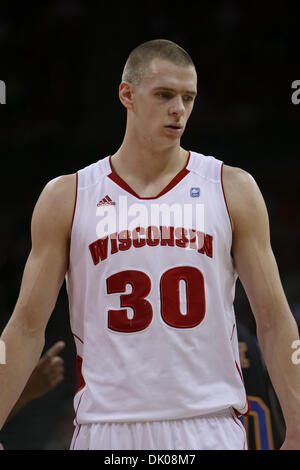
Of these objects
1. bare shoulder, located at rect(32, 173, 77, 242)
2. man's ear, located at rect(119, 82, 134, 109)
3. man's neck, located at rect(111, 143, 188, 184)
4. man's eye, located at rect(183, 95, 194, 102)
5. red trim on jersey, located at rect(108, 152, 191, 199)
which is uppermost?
man's ear, located at rect(119, 82, 134, 109)

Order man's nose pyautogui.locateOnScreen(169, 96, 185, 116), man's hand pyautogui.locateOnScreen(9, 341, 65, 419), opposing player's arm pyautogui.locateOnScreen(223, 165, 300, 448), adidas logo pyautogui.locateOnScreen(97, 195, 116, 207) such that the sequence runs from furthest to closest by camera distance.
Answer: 1. man's hand pyautogui.locateOnScreen(9, 341, 65, 419)
2. adidas logo pyautogui.locateOnScreen(97, 195, 116, 207)
3. man's nose pyautogui.locateOnScreen(169, 96, 185, 116)
4. opposing player's arm pyautogui.locateOnScreen(223, 165, 300, 448)

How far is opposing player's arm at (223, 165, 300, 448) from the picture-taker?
8.80 ft

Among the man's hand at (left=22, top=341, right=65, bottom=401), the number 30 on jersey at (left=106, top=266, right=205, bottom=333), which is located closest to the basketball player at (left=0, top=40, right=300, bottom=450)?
the number 30 on jersey at (left=106, top=266, right=205, bottom=333)

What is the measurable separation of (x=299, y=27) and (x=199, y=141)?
6.70ft

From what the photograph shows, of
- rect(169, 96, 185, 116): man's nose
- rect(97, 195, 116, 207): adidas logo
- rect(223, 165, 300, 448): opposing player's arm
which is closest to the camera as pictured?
rect(223, 165, 300, 448): opposing player's arm

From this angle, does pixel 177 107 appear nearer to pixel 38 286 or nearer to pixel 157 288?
pixel 157 288

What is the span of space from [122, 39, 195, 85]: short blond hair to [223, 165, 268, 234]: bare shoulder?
1.53 ft

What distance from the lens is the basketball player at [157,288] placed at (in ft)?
8.86

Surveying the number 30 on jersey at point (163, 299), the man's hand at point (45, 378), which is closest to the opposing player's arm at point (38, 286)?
the number 30 on jersey at point (163, 299)

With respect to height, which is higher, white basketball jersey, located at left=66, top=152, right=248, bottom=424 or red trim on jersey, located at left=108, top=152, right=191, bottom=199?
red trim on jersey, located at left=108, top=152, right=191, bottom=199

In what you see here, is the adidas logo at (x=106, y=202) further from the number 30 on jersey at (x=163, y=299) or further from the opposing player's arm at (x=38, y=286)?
the number 30 on jersey at (x=163, y=299)

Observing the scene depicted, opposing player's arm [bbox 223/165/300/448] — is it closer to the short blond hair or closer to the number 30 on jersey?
the number 30 on jersey
